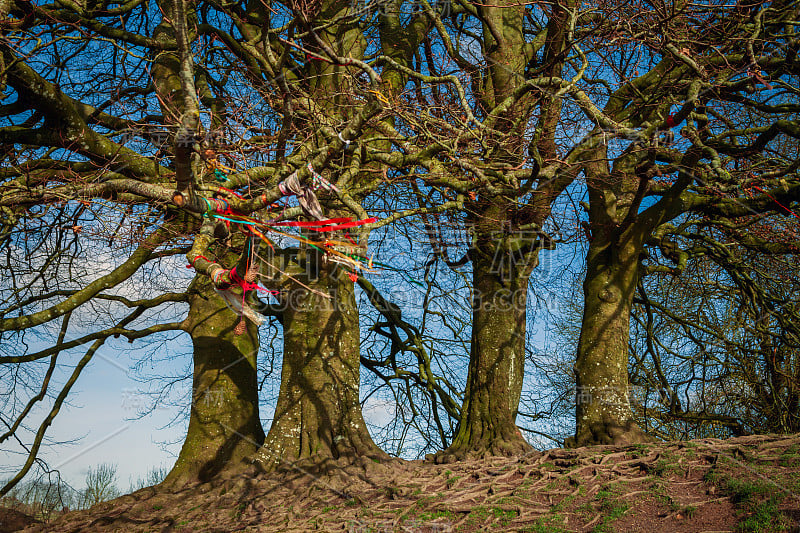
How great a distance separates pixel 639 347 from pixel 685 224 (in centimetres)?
351

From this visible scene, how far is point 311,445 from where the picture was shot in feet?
22.5

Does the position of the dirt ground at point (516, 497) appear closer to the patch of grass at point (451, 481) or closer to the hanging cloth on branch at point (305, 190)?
the patch of grass at point (451, 481)

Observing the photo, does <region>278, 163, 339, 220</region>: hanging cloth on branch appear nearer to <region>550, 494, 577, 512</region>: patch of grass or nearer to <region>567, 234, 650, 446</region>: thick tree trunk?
<region>550, 494, 577, 512</region>: patch of grass

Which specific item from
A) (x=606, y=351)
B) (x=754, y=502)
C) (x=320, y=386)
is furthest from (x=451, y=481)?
(x=754, y=502)

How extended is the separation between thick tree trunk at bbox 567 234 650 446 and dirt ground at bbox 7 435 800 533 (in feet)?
1.61

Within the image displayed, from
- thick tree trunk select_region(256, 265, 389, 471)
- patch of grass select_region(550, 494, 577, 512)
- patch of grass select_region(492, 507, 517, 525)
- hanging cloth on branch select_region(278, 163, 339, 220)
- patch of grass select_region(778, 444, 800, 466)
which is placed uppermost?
hanging cloth on branch select_region(278, 163, 339, 220)

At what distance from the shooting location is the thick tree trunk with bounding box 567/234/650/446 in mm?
7016

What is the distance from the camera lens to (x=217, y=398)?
24.6 ft

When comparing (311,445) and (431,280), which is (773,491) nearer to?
(311,445)

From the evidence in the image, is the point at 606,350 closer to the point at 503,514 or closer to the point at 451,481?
the point at 451,481

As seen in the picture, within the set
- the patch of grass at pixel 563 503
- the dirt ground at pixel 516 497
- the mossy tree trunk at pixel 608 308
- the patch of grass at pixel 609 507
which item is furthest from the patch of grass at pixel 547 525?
the mossy tree trunk at pixel 608 308

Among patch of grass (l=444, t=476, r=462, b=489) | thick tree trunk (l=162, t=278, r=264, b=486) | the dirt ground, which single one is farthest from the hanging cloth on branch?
thick tree trunk (l=162, t=278, r=264, b=486)

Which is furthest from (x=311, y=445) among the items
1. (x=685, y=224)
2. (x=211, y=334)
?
(x=685, y=224)

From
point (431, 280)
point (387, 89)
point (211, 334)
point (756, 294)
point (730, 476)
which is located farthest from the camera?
point (431, 280)
